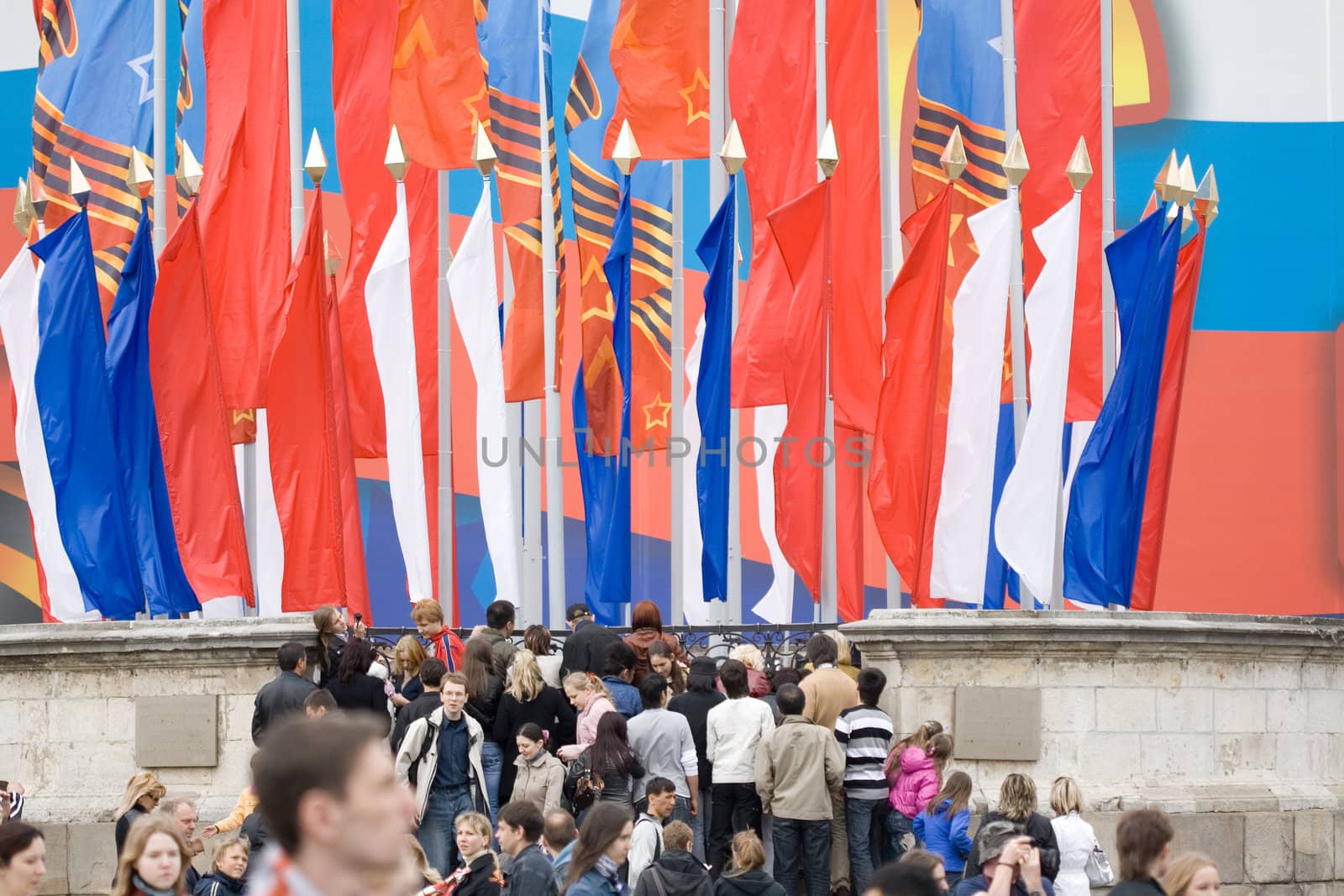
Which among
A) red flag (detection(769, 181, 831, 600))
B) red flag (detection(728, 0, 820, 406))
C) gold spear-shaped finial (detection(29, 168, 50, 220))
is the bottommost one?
red flag (detection(769, 181, 831, 600))

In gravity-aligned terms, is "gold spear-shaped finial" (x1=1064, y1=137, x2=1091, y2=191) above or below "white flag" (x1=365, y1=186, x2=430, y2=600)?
above

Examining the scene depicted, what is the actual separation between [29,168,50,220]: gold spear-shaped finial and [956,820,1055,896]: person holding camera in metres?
10.7

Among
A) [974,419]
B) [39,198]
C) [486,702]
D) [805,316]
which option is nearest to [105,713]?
[486,702]

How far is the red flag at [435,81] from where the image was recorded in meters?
17.3

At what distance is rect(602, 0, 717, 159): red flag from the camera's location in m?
16.9

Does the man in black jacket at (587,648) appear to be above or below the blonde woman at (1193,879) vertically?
above

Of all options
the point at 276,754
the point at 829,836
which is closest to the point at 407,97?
the point at 829,836

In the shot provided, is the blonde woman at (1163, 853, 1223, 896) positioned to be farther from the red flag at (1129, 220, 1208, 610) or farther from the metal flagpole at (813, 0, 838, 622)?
the metal flagpole at (813, 0, 838, 622)

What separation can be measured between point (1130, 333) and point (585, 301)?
5018 mm

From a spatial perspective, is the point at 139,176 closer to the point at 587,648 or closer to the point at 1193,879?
the point at 587,648

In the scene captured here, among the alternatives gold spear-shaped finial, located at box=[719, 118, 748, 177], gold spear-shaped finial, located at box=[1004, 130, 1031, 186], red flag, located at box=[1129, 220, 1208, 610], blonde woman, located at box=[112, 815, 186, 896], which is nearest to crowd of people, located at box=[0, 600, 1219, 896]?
blonde woman, located at box=[112, 815, 186, 896]

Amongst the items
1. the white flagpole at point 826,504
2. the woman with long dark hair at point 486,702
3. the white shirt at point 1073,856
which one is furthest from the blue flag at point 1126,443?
the woman with long dark hair at point 486,702

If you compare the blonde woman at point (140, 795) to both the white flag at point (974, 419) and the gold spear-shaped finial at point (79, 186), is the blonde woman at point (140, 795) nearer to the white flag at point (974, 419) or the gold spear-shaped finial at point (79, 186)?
the white flag at point (974, 419)

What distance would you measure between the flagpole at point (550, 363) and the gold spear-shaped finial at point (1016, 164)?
4733 mm
